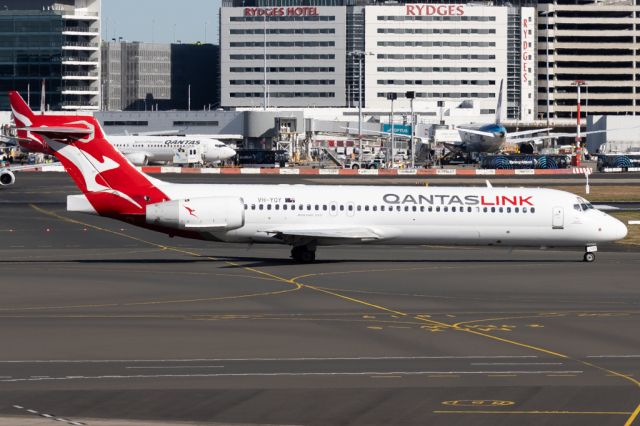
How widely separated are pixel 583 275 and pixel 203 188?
16584 millimetres

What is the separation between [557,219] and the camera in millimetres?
56094

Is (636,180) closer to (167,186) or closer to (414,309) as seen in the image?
(167,186)

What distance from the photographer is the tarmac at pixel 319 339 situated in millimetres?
25719

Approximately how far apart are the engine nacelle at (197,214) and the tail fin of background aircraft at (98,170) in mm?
554

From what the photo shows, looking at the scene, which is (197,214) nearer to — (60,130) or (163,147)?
(60,130)

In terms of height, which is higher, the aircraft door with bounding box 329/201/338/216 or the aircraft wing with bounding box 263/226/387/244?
the aircraft door with bounding box 329/201/338/216

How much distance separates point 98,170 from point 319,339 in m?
21.9

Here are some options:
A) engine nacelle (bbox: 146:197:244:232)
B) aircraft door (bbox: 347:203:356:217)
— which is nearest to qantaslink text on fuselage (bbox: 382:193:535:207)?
aircraft door (bbox: 347:203:356:217)

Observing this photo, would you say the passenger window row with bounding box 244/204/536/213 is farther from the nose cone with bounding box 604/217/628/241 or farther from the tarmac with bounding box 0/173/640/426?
the nose cone with bounding box 604/217/628/241

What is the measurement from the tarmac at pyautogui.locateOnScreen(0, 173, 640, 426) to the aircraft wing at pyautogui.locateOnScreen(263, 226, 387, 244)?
1200mm

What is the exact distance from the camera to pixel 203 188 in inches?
2167

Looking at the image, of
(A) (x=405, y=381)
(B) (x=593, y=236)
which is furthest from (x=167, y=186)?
(A) (x=405, y=381)

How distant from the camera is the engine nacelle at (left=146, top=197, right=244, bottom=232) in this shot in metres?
53.3

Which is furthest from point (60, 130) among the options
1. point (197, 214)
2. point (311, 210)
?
point (311, 210)
